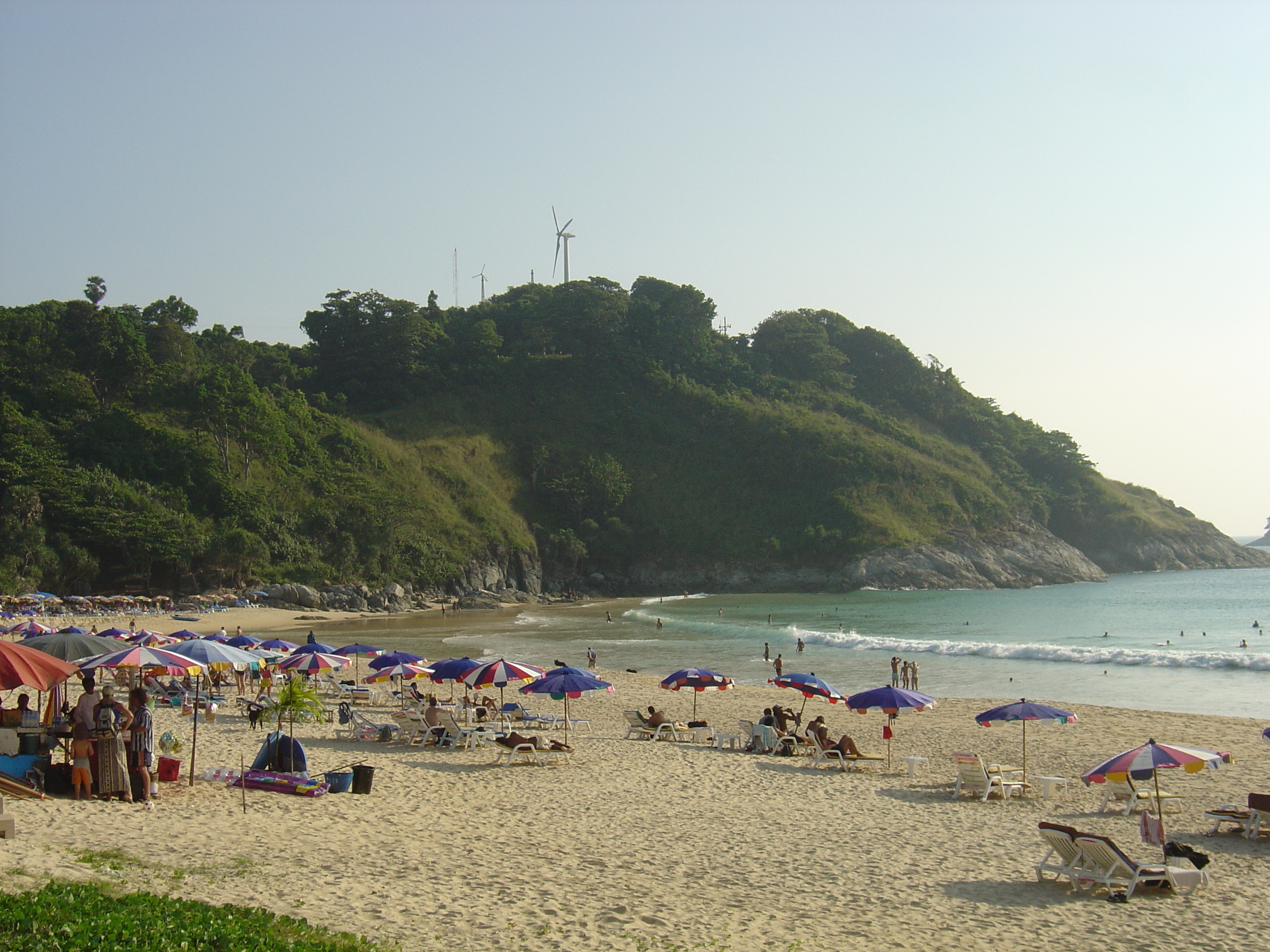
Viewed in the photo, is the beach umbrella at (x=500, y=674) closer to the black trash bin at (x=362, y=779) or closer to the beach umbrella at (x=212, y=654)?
the black trash bin at (x=362, y=779)

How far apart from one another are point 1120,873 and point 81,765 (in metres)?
10.4

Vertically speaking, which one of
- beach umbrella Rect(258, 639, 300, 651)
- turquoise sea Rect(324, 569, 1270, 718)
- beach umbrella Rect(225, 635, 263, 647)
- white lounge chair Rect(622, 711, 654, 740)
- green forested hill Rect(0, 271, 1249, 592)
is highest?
green forested hill Rect(0, 271, 1249, 592)

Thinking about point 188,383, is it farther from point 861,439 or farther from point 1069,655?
point 861,439

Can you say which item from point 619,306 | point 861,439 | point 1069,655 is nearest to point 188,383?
point 619,306

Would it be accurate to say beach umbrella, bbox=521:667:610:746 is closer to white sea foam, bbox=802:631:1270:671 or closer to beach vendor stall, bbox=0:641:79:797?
beach vendor stall, bbox=0:641:79:797

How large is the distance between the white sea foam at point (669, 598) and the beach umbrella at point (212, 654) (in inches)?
2295

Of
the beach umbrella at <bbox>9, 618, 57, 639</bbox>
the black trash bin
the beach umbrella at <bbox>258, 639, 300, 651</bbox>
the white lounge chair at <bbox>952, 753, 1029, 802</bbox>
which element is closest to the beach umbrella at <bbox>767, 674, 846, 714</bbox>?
the white lounge chair at <bbox>952, 753, 1029, 802</bbox>

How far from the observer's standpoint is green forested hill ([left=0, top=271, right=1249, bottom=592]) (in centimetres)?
5794

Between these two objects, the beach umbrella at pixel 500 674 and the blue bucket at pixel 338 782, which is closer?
the blue bucket at pixel 338 782

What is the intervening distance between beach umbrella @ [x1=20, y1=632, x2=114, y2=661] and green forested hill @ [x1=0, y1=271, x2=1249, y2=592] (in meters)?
43.1

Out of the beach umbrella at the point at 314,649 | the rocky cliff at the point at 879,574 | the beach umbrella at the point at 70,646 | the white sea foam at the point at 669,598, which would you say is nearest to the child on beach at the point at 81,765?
the beach umbrella at the point at 70,646

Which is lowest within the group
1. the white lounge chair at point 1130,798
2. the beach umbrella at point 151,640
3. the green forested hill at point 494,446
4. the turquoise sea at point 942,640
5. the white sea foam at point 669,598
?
the white sea foam at point 669,598

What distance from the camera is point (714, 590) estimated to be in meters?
83.2

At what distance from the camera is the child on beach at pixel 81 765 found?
9.48 metres
